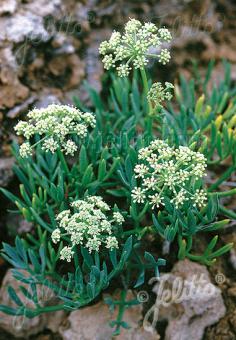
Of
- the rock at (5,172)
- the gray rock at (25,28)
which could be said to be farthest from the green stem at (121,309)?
the gray rock at (25,28)

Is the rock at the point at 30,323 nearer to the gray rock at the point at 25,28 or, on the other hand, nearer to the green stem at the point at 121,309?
the green stem at the point at 121,309

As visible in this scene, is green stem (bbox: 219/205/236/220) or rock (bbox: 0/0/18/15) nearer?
green stem (bbox: 219/205/236/220)

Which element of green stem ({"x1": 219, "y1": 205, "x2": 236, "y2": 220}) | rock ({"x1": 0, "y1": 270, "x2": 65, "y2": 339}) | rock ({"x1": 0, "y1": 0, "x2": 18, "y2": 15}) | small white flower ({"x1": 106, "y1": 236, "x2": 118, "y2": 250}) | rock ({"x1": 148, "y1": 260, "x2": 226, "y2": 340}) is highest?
rock ({"x1": 0, "y1": 0, "x2": 18, "y2": 15})

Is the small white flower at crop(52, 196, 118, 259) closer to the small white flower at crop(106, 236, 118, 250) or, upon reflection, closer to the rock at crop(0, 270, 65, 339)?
the small white flower at crop(106, 236, 118, 250)

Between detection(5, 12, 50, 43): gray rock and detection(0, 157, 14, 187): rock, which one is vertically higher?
detection(5, 12, 50, 43): gray rock

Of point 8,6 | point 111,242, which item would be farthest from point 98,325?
point 8,6

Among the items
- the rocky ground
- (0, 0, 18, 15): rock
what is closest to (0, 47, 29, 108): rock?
the rocky ground

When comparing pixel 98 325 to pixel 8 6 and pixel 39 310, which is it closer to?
pixel 39 310
